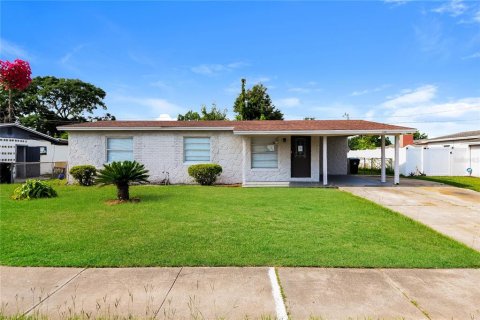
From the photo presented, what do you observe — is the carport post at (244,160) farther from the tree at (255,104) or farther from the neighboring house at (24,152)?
the tree at (255,104)

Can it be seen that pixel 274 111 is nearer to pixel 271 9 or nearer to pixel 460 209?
pixel 271 9

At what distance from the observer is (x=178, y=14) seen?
13398mm

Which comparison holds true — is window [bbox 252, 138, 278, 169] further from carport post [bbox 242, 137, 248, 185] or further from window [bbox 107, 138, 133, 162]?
window [bbox 107, 138, 133, 162]

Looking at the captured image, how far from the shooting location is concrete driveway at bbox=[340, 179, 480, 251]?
618 cm

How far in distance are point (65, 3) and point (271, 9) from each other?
8385mm

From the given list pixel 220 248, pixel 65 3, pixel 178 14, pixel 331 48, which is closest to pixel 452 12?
pixel 331 48

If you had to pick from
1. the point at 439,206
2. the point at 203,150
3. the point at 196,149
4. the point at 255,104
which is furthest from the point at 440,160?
the point at 255,104

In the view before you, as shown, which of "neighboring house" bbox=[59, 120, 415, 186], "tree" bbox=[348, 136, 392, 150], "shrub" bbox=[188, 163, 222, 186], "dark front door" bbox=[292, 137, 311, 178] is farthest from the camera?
"tree" bbox=[348, 136, 392, 150]

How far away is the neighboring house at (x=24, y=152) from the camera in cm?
1570

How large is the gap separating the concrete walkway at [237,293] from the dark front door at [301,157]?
1030 cm

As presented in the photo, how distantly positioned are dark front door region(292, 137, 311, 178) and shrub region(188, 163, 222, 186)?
145 inches

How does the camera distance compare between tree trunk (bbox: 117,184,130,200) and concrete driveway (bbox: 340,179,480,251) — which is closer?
concrete driveway (bbox: 340,179,480,251)

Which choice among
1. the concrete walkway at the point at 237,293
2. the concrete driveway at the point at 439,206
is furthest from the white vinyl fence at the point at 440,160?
the concrete walkway at the point at 237,293

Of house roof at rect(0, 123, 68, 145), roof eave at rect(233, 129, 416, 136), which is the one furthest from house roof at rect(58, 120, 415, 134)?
house roof at rect(0, 123, 68, 145)
